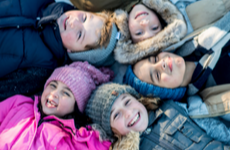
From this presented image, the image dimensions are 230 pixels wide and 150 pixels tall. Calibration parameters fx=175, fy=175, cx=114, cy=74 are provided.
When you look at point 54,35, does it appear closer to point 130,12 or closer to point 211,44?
point 130,12

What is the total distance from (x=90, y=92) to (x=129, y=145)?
0.52 meters

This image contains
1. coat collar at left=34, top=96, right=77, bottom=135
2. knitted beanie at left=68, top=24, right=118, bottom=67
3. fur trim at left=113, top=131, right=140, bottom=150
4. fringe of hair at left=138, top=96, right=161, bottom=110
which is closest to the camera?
fur trim at left=113, top=131, right=140, bottom=150

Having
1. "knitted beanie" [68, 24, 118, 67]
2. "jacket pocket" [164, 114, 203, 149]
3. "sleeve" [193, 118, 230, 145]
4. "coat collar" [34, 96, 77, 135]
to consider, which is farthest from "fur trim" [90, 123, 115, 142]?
"sleeve" [193, 118, 230, 145]

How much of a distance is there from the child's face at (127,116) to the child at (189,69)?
0.21 meters

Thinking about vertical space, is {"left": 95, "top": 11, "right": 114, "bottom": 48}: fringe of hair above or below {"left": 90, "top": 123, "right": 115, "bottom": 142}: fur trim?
above

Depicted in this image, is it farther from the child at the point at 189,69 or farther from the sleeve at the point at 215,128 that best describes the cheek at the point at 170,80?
the sleeve at the point at 215,128

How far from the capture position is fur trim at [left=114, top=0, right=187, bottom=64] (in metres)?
1.41

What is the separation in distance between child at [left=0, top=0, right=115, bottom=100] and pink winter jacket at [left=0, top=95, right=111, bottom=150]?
0.63 ft

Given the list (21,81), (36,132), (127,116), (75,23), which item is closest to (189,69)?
(127,116)

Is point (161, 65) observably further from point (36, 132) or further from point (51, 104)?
point (36, 132)

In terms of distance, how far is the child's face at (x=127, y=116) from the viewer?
1.23 metres

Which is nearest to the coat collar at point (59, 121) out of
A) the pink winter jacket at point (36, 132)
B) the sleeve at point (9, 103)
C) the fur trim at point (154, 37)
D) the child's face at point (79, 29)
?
the pink winter jacket at point (36, 132)

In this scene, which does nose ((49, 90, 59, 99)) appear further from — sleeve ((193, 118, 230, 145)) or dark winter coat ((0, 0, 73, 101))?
sleeve ((193, 118, 230, 145))

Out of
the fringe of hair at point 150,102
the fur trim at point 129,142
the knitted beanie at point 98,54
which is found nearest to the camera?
the fur trim at point 129,142
